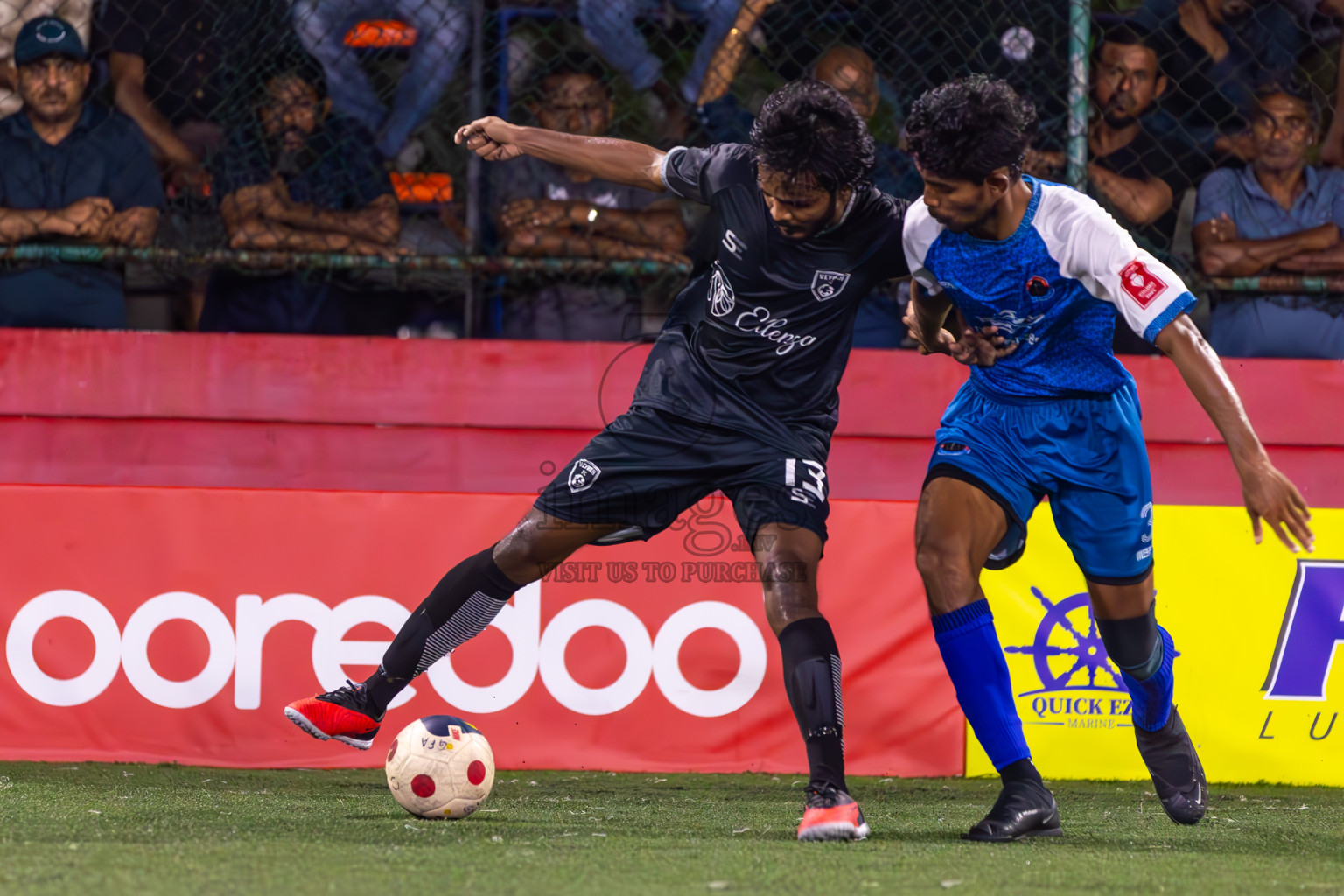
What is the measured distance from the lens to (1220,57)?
5.85m

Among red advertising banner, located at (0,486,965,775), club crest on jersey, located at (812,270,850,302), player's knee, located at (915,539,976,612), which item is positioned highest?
club crest on jersey, located at (812,270,850,302)

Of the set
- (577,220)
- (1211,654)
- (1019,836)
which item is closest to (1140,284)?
(1019,836)

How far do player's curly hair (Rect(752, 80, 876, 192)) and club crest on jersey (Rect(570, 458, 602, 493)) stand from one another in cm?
90

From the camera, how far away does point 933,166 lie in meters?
3.14

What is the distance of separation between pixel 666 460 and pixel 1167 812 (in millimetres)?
1660

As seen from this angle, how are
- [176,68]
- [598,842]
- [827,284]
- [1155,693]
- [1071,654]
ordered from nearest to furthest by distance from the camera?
[598,842], [827,284], [1155,693], [1071,654], [176,68]

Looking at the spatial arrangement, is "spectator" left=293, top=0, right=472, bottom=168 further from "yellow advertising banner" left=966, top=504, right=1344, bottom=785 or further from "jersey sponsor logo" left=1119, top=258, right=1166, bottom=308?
"jersey sponsor logo" left=1119, top=258, right=1166, bottom=308

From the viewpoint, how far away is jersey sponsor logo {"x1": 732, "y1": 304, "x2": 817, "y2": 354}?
3543mm

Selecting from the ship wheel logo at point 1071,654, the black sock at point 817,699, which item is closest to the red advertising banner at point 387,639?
the ship wheel logo at point 1071,654

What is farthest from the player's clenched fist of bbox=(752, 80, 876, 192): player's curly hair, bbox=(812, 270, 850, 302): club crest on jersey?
bbox=(812, 270, 850, 302): club crest on jersey

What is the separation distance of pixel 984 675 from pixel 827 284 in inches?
41.3

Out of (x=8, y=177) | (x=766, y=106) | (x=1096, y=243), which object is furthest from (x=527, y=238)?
(x=1096, y=243)

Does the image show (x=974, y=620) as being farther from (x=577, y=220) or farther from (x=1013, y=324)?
(x=577, y=220)

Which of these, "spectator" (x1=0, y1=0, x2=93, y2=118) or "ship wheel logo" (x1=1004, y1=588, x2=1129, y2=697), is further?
"spectator" (x1=0, y1=0, x2=93, y2=118)
